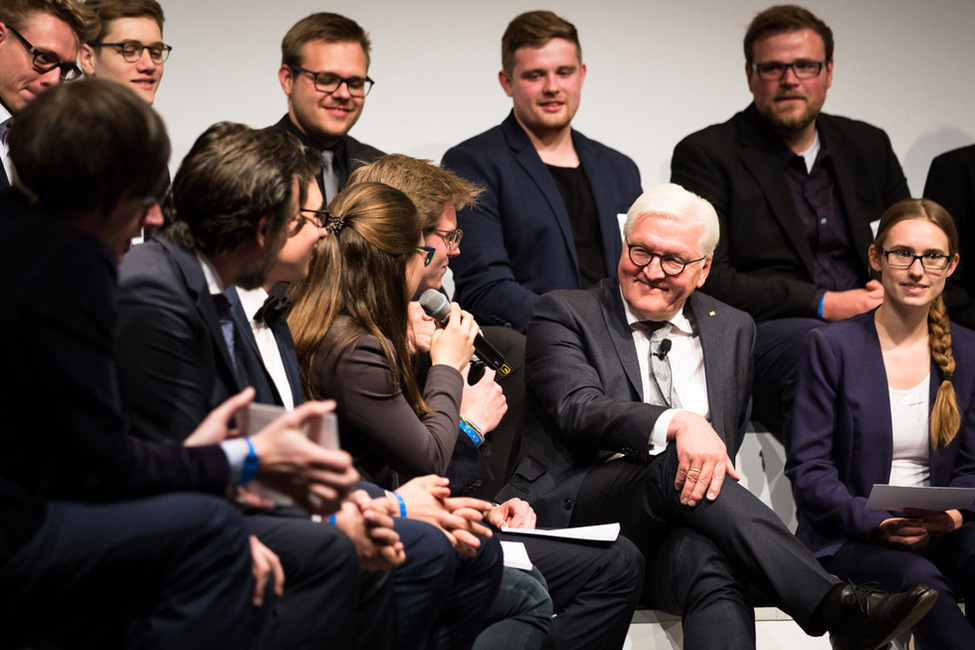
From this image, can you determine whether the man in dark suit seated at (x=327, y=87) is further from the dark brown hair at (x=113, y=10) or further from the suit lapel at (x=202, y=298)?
the suit lapel at (x=202, y=298)

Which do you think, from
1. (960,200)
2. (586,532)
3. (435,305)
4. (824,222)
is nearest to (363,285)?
(435,305)

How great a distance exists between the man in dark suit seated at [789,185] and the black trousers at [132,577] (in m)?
2.43

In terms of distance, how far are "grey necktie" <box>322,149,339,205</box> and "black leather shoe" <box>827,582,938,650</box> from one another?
205cm

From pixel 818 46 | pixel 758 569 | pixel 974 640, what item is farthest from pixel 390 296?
pixel 818 46

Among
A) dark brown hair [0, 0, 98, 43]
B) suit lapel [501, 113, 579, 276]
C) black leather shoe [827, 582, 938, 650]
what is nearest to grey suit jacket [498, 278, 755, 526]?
black leather shoe [827, 582, 938, 650]

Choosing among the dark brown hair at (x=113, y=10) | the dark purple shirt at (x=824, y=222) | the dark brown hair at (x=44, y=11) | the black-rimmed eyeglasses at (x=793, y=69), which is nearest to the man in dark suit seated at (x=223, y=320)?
the dark brown hair at (x=44, y=11)

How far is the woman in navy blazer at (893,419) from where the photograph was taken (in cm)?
285

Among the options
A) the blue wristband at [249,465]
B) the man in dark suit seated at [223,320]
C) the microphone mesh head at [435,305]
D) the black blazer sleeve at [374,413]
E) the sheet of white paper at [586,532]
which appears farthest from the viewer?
the microphone mesh head at [435,305]

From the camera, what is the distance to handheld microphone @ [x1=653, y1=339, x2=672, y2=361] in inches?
115

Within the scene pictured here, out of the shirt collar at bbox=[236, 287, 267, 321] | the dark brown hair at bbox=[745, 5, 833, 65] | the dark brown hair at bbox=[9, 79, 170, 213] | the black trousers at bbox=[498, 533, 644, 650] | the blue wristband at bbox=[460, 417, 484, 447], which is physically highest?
the dark brown hair at bbox=[745, 5, 833, 65]

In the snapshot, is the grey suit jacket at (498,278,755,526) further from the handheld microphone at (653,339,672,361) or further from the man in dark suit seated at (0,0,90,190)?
the man in dark suit seated at (0,0,90,190)

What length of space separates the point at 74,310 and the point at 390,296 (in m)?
1.12

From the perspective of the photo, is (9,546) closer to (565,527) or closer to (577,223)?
(565,527)

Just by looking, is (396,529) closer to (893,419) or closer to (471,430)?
(471,430)
